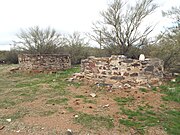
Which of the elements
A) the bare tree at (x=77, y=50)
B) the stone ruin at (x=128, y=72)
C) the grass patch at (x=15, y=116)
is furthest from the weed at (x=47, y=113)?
the bare tree at (x=77, y=50)

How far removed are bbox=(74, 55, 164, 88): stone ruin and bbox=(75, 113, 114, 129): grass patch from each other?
2499 mm

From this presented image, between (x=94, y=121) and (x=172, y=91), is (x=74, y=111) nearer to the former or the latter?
(x=94, y=121)

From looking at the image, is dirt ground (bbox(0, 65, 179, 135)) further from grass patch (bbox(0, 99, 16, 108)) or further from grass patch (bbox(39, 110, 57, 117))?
grass patch (bbox(0, 99, 16, 108))

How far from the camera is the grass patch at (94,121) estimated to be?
13.4ft

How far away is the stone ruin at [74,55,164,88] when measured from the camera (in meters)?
6.63

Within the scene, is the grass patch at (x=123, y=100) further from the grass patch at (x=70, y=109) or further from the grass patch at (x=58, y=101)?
the grass patch at (x=58, y=101)

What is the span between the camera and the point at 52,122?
4.22 metres

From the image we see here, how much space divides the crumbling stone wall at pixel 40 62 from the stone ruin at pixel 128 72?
5.92m

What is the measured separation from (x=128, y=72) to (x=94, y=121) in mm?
2936

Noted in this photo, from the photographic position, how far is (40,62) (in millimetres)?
12328

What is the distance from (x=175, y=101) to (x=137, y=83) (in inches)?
54.9

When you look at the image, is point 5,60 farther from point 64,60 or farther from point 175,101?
point 175,101

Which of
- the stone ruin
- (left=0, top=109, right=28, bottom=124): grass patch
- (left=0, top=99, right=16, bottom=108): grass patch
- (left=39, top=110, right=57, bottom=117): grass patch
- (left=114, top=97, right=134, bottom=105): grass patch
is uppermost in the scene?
the stone ruin

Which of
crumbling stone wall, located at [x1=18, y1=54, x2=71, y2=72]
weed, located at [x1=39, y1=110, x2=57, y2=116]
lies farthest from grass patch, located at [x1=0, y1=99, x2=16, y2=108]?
crumbling stone wall, located at [x1=18, y1=54, x2=71, y2=72]
